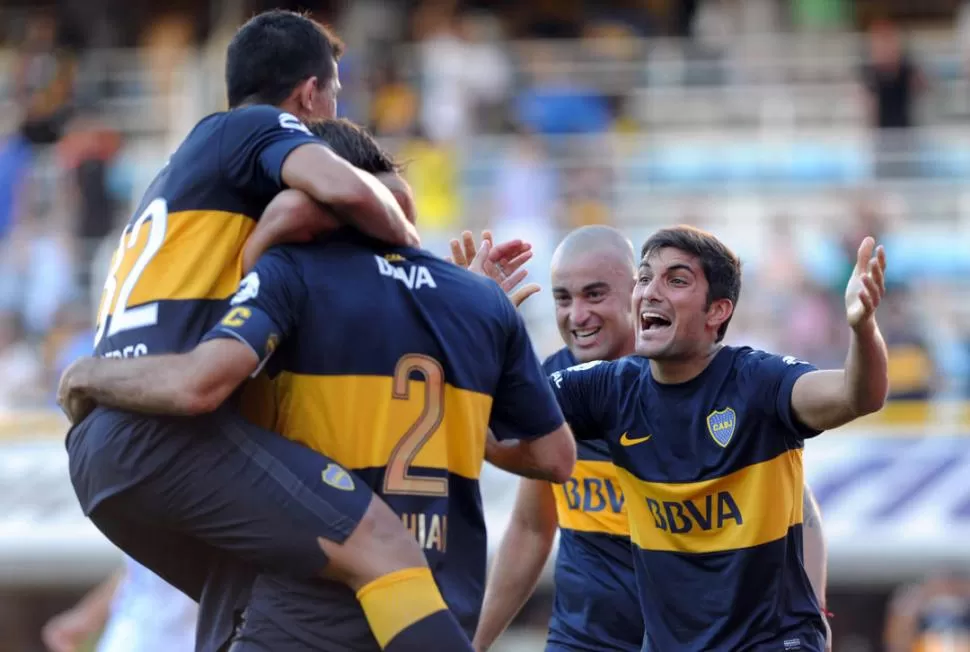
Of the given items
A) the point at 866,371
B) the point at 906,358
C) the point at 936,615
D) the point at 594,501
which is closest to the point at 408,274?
the point at 866,371

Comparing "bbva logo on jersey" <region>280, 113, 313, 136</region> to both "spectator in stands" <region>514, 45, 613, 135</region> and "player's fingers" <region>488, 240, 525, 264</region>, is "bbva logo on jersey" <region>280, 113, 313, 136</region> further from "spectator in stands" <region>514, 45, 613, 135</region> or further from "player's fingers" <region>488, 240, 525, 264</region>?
"spectator in stands" <region>514, 45, 613, 135</region>

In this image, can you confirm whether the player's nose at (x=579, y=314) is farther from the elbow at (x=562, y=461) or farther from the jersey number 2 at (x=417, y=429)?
the jersey number 2 at (x=417, y=429)

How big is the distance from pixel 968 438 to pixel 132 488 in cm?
853

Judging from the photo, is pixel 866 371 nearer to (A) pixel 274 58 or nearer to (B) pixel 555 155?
(A) pixel 274 58

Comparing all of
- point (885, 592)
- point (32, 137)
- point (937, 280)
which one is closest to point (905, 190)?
point (937, 280)

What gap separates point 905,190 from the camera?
16109mm

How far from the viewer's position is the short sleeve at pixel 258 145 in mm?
4770

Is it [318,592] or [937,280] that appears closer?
[318,592]

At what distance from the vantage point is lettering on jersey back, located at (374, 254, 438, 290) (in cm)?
490

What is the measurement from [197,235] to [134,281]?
227mm

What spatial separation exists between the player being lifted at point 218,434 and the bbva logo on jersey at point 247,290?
0.41 ft

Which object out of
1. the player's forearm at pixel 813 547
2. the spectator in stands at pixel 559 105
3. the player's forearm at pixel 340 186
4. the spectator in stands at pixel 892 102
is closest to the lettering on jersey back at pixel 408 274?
the player's forearm at pixel 340 186

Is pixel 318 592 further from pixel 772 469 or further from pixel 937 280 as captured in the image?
pixel 937 280

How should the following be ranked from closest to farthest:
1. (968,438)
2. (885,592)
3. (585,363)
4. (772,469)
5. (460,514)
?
(460,514) → (772,469) → (585,363) → (968,438) → (885,592)
